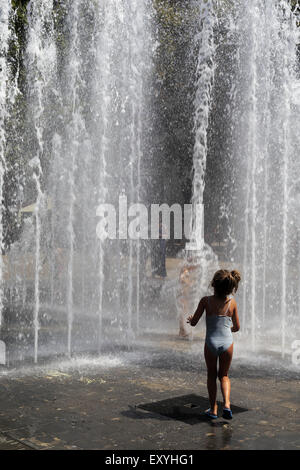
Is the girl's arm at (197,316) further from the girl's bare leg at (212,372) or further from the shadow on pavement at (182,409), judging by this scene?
the shadow on pavement at (182,409)

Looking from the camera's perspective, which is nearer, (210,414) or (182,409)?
(210,414)

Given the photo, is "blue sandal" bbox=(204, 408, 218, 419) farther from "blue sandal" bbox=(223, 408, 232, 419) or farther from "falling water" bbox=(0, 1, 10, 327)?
"falling water" bbox=(0, 1, 10, 327)

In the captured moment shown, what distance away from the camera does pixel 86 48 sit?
14.0 meters

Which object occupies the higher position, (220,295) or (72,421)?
(220,295)

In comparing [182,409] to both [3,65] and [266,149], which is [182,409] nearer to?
[3,65]

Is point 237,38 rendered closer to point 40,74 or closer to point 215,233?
point 40,74

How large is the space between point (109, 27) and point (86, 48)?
1591mm

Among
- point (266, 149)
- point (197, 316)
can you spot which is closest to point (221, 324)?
point (197, 316)

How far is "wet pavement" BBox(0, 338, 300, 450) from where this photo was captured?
182 inches

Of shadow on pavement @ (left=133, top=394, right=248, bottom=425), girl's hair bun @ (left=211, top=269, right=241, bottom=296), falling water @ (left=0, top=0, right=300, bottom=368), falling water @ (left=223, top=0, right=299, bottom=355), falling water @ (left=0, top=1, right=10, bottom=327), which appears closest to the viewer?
girl's hair bun @ (left=211, top=269, right=241, bottom=296)

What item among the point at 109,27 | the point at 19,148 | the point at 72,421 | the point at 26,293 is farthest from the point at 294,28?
the point at 72,421

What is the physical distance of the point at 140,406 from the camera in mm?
5562

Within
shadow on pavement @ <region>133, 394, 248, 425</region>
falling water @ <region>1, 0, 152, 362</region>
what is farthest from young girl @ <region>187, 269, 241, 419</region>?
falling water @ <region>1, 0, 152, 362</region>

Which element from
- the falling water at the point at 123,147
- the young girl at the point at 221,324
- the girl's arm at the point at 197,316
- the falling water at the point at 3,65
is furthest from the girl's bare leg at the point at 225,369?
the falling water at the point at 3,65
